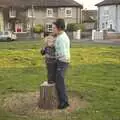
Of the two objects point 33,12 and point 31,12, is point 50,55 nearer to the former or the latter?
point 31,12

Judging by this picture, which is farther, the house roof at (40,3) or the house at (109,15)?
the house roof at (40,3)

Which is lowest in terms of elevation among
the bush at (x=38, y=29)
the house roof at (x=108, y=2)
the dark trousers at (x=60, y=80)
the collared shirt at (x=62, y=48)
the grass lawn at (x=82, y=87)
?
the grass lawn at (x=82, y=87)

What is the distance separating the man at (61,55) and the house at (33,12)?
82307 millimetres

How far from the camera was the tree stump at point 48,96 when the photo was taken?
10352mm

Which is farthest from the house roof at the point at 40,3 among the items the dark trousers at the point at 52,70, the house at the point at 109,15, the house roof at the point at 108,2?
the dark trousers at the point at 52,70

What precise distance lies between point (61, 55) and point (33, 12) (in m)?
85.8

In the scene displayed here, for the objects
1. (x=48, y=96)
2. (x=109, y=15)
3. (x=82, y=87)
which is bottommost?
(x=82, y=87)

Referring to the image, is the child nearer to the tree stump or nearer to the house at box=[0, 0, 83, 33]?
the tree stump

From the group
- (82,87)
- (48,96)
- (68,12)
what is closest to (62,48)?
(48,96)

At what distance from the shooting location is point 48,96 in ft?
34.1

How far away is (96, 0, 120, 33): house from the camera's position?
88188 mm

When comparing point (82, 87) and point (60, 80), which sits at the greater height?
point (60, 80)

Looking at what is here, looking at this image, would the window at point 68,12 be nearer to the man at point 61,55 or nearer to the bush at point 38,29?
the bush at point 38,29

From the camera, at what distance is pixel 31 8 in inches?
3716
